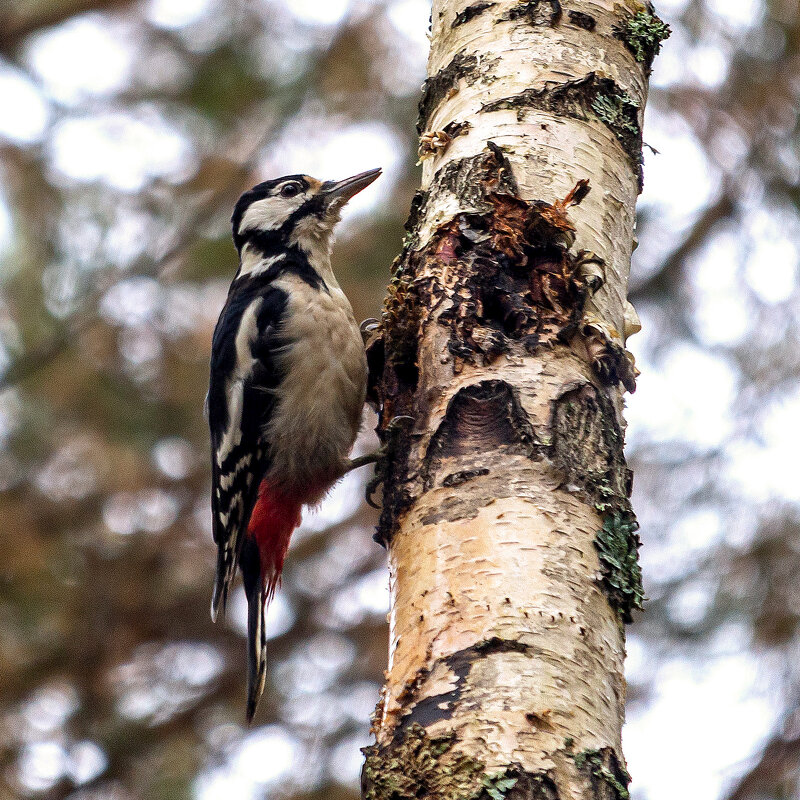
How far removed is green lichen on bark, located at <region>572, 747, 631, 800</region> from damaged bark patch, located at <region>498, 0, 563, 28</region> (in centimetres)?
192

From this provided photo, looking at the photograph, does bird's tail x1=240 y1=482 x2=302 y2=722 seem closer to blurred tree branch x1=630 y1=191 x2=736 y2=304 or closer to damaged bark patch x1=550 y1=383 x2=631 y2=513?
damaged bark patch x1=550 y1=383 x2=631 y2=513

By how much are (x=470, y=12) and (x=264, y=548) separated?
2059 millimetres

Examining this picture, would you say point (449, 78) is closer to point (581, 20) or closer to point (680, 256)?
point (581, 20)

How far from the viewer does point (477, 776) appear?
1.67 m

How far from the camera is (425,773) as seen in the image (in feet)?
5.67

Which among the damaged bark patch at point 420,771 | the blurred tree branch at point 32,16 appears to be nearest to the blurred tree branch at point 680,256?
the blurred tree branch at point 32,16

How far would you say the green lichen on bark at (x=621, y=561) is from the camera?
2.02 meters

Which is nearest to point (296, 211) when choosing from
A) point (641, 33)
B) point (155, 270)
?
point (155, 270)

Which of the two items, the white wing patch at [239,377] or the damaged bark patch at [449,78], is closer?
the damaged bark patch at [449,78]

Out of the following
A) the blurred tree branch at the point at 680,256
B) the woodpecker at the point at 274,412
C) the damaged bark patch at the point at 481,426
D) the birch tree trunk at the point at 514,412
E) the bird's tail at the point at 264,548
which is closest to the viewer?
the birch tree trunk at the point at 514,412

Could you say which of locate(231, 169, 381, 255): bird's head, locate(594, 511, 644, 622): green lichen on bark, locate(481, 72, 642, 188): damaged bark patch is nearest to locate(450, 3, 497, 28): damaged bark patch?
locate(481, 72, 642, 188): damaged bark patch

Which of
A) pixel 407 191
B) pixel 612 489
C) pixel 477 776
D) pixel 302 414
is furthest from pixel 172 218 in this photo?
pixel 477 776

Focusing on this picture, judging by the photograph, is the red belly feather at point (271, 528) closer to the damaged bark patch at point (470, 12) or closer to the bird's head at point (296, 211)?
the bird's head at point (296, 211)

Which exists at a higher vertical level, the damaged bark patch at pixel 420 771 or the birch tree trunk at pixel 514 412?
the birch tree trunk at pixel 514 412
